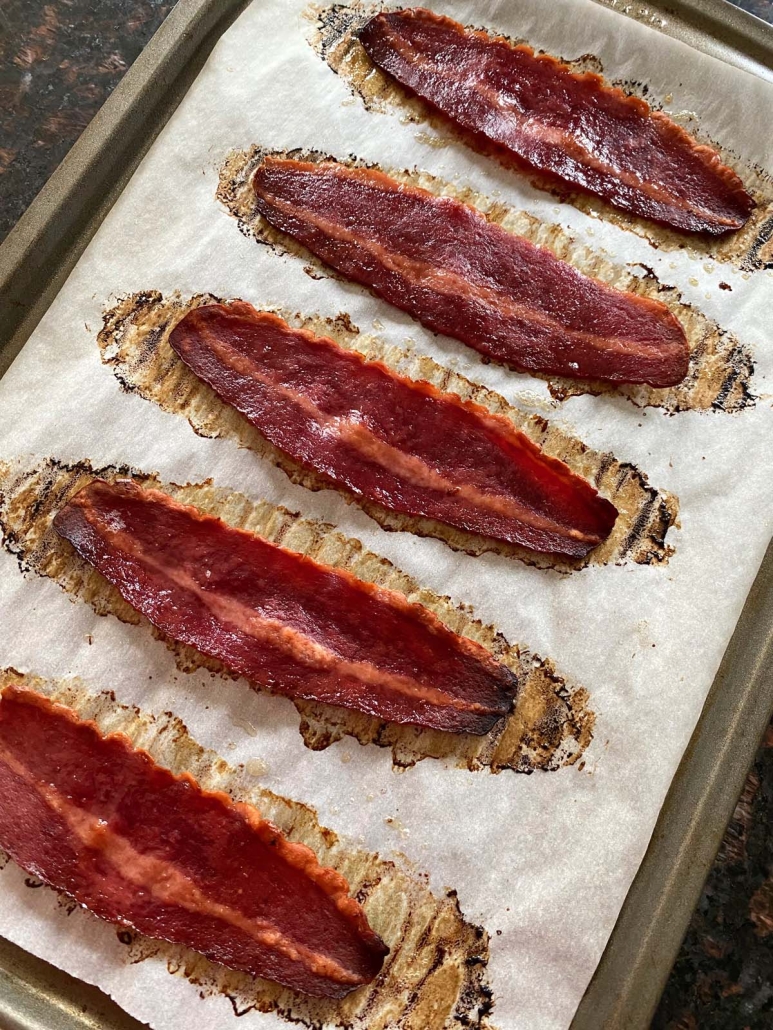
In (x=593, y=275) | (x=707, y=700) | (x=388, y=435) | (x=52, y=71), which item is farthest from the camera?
(x=52, y=71)

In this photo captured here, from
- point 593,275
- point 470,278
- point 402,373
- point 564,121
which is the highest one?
point 564,121

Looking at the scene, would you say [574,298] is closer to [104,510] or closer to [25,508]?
[104,510]

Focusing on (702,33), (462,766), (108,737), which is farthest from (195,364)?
(702,33)

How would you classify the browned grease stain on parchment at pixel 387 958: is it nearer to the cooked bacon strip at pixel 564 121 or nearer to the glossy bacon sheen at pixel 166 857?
the glossy bacon sheen at pixel 166 857

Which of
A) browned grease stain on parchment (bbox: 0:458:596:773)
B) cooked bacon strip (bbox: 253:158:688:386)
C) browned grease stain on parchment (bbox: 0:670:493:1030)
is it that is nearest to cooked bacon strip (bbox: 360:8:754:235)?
cooked bacon strip (bbox: 253:158:688:386)

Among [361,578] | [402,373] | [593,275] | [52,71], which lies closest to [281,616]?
[361,578]

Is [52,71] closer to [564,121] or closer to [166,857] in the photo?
[564,121]

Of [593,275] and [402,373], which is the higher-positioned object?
[593,275]
